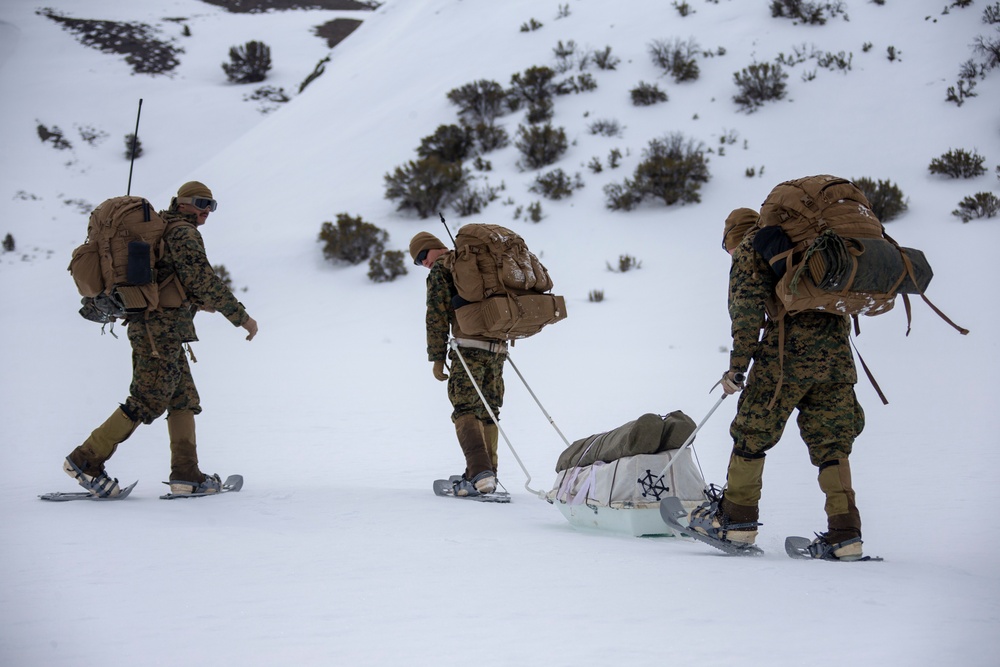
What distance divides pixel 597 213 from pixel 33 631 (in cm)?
1449

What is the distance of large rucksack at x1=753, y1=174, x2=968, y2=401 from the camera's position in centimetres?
349

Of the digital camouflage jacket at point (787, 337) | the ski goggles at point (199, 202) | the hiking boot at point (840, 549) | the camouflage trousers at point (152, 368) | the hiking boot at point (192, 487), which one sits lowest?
the hiking boot at point (192, 487)

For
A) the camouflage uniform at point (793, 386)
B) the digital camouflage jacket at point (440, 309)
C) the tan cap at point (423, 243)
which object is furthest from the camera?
the tan cap at point (423, 243)

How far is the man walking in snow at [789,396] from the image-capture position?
3.77m

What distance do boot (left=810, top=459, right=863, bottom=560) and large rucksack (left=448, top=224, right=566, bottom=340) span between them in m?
1.97

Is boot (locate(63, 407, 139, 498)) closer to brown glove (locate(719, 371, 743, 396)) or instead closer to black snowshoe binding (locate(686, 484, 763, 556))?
black snowshoe binding (locate(686, 484, 763, 556))

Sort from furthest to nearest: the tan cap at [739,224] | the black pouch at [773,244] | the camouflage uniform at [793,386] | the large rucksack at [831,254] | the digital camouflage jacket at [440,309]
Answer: the digital camouflage jacket at [440,309] → the tan cap at [739,224] → the camouflage uniform at [793,386] → the black pouch at [773,244] → the large rucksack at [831,254]

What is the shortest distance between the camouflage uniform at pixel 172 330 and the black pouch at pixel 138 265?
0.18m

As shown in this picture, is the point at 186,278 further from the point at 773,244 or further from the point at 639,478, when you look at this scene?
the point at 773,244

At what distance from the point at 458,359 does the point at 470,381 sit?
6.5 inches

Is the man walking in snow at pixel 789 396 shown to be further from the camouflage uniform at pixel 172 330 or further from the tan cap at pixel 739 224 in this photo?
the camouflage uniform at pixel 172 330

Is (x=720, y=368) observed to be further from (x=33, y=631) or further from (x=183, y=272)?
(x=33, y=631)

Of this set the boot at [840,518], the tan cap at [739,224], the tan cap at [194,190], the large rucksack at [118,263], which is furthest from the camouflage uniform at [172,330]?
the boot at [840,518]

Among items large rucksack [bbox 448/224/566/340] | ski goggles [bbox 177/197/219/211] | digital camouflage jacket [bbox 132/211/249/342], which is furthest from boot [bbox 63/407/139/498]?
large rucksack [bbox 448/224/566/340]
